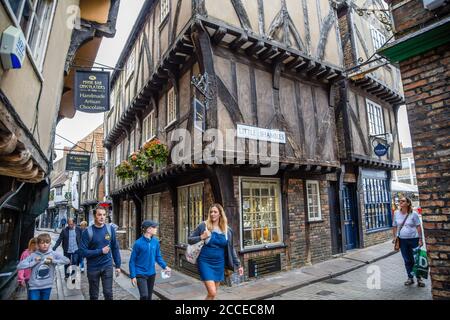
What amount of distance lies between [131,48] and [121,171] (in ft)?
21.0

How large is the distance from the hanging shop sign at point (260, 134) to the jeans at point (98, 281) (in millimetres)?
4124

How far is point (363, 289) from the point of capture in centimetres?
612

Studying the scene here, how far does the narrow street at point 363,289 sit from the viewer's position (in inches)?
217

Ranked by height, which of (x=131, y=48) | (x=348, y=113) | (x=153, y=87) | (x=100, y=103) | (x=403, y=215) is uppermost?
(x=131, y=48)

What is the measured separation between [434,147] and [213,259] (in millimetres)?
3688

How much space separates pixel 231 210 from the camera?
6996 mm

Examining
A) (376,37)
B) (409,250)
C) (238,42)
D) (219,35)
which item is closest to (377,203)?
(409,250)

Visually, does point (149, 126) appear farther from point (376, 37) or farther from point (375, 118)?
point (376, 37)

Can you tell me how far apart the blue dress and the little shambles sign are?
153 inches

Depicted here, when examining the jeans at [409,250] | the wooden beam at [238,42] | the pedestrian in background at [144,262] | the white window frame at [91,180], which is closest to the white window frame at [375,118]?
the jeans at [409,250]

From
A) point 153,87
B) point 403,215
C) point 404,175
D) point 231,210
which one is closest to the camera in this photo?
point 403,215

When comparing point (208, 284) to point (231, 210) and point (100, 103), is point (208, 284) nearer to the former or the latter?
point (231, 210)

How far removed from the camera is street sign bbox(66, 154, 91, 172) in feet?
38.9

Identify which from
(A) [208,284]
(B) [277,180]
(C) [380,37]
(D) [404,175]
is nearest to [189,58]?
(B) [277,180]
